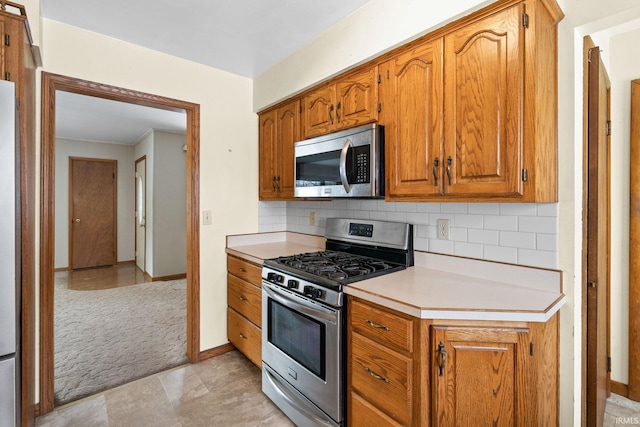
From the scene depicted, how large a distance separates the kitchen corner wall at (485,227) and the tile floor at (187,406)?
1.27 m

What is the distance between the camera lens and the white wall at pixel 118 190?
5828 millimetres

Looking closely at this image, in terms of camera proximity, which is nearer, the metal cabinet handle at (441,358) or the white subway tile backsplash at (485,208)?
the metal cabinet handle at (441,358)

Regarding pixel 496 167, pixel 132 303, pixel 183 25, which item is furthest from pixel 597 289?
pixel 132 303

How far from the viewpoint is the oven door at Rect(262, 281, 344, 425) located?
1660 mm

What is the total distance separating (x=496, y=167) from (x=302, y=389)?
156cm

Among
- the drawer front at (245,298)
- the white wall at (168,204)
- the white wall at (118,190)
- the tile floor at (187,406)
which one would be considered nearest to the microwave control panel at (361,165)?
the drawer front at (245,298)

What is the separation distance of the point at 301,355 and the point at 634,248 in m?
2.17

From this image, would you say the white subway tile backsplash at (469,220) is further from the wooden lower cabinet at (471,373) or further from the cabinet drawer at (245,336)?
the cabinet drawer at (245,336)

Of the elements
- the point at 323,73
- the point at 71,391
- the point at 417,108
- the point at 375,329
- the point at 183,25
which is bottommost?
the point at 71,391

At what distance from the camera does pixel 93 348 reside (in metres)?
2.91

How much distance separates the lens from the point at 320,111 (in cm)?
232

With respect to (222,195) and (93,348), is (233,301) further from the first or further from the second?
(93,348)

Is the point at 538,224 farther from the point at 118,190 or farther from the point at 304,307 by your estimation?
the point at 118,190

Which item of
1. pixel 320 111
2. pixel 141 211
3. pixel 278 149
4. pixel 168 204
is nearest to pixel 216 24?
pixel 320 111
